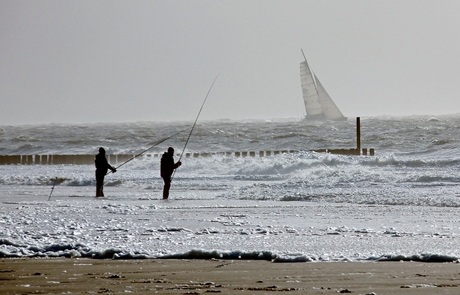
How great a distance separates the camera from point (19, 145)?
54625 millimetres

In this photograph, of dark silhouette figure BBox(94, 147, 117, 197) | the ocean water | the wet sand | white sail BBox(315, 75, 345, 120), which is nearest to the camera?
the wet sand

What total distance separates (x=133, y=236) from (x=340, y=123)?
220 feet

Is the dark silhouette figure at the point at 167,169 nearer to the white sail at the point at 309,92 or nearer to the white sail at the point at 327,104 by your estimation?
the white sail at the point at 309,92

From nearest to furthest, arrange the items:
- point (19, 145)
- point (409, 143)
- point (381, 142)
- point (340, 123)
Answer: point (409, 143) → point (381, 142) → point (19, 145) → point (340, 123)

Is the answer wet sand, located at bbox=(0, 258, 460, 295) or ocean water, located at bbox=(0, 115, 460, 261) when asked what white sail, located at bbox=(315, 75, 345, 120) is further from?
wet sand, located at bbox=(0, 258, 460, 295)

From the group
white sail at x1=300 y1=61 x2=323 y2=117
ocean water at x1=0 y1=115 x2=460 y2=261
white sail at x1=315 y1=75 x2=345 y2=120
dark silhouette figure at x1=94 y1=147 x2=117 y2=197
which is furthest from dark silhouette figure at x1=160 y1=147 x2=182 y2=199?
white sail at x1=315 y1=75 x2=345 y2=120

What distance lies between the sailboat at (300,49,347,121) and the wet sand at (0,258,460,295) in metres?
66.5

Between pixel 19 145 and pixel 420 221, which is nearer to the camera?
pixel 420 221

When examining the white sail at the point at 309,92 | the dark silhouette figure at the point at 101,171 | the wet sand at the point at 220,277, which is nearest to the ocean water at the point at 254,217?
the dark silhouette figure at the point at 101,171

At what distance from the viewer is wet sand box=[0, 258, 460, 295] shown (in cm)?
536

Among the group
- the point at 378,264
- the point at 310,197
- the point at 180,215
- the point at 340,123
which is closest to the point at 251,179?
the point at 310,197

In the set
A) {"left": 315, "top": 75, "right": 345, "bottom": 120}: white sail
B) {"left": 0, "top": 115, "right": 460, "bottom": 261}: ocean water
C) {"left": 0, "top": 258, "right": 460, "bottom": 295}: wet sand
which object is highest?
{"left": 315, "top": 75, "right": 345, "bottom": 120}: white sail

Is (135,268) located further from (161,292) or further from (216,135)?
(216,135)

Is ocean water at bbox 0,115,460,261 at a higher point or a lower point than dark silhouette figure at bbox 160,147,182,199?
lower
